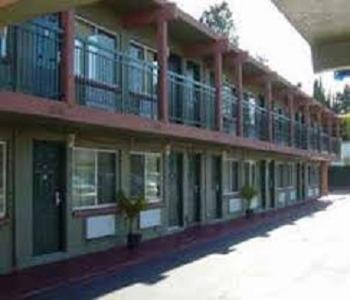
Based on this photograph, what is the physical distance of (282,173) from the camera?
4050 centimetres

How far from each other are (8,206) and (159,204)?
8.11 m

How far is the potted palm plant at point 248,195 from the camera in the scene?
99.6 ft

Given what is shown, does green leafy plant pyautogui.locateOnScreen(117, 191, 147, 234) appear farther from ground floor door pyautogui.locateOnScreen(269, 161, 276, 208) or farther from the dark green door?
ground floor door pyautogui.locateOnScreen(269, 161, 276, 208)

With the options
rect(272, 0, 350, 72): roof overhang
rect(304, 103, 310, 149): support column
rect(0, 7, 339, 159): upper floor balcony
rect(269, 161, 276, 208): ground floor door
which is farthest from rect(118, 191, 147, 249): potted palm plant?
rect(304, 103, 310, 149): support column

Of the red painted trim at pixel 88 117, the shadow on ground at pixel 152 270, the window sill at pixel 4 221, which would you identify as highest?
the red painted trim at pixel 88 117

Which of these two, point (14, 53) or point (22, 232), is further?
point (22, 232)

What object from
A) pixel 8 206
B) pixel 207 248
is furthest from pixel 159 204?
pixel 8 206

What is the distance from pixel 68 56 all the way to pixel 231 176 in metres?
16.9

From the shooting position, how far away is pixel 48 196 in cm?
1545

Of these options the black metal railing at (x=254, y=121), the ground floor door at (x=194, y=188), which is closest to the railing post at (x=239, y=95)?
the black metal railing at (x=254, y=121)

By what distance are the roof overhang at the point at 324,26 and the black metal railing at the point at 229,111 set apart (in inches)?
925

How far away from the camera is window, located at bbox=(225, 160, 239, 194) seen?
2917cm

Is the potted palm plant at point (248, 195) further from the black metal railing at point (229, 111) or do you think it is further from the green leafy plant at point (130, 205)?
the green leafy plant at point (130, 205)

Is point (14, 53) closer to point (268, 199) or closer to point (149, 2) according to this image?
point (149, 2)
